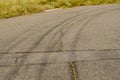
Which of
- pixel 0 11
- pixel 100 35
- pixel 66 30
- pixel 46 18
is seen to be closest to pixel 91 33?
pixel 100 35

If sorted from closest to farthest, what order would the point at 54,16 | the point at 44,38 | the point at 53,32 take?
the point at 44,38, the point at 53,32, the point at 54,16

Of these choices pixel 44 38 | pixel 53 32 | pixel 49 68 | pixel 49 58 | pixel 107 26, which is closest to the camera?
pixel 49 68

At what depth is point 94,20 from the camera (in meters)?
11.2

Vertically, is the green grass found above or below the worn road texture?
below

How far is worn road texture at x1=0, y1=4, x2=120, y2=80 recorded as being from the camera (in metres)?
5.57

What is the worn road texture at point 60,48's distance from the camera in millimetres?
5573

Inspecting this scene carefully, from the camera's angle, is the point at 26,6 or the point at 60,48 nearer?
the point at 60,48

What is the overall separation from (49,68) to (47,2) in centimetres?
1087

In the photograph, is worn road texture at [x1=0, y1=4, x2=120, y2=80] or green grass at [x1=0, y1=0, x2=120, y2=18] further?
green grass at [x1=0, y1=0, x2=120, y2=18]

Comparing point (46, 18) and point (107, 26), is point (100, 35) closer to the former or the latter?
point (107, 26)

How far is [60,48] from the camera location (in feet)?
24.1

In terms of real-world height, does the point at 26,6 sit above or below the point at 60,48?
below

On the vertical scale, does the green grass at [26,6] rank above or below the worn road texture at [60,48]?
below

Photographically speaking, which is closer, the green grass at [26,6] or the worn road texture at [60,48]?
the worn road texture at [60,48]
